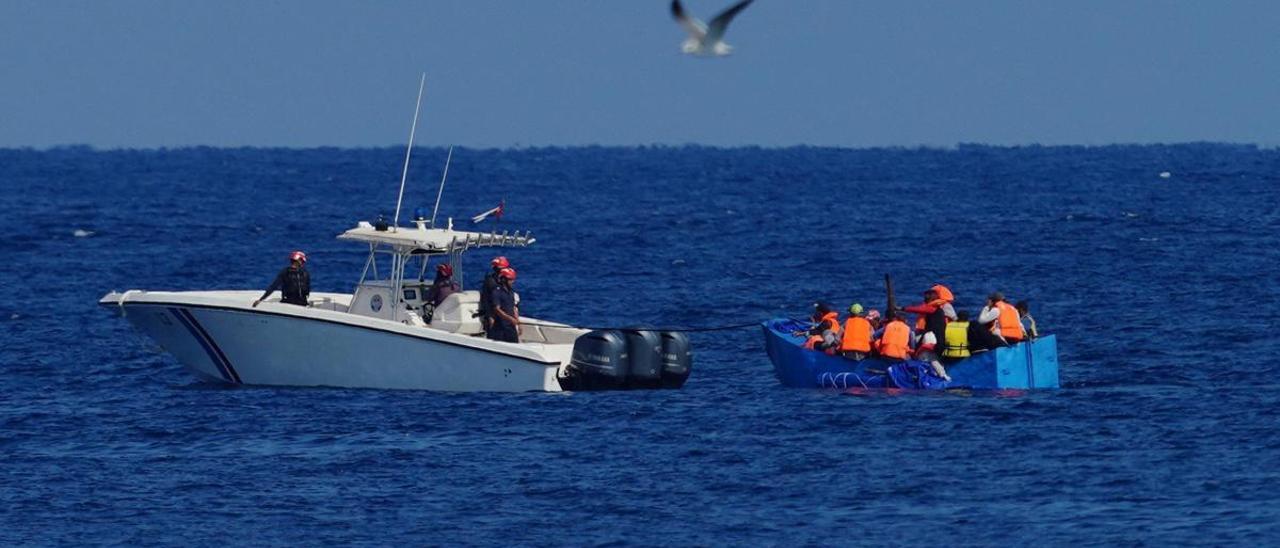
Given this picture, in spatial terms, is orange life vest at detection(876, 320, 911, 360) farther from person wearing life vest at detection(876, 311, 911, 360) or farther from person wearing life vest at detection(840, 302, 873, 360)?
person wearing life vest at detection(840, 302, 873, 360)

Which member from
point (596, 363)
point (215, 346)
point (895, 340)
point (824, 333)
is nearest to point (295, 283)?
point (215, 346)

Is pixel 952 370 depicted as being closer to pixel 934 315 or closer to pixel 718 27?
pixel 934 315

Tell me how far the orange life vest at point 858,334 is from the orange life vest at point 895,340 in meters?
0.22

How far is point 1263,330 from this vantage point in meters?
41.2

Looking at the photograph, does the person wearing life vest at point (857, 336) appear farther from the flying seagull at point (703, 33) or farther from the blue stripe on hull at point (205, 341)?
the flying seagull at point (703, 33)

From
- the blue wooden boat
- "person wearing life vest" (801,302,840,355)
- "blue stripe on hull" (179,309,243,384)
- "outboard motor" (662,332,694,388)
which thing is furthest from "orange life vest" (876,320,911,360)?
"blue stripe on hull" (179,309,243,384)

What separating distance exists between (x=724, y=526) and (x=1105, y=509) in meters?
4.11

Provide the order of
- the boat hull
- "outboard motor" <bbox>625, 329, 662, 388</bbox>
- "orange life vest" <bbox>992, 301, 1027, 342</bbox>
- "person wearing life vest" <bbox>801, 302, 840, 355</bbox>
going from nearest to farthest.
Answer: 1. the boat hull
2. "outboard motor" <bbox>625, 329, 662, 388</bbox>
3. "orange life vest" <bbox>992, 301, 1027, 342</bbox>
4. "person wearing life vest" <bbox>801, 302, 840, 355</bbox>

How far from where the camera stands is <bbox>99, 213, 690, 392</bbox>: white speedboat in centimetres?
3166

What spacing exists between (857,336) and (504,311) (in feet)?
16.5

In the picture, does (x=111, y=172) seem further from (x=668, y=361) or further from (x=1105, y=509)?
(x=1105, y=509)

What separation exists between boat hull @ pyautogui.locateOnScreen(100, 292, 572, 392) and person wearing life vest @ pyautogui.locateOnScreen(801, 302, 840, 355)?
11.8ft

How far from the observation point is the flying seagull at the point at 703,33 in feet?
62.3

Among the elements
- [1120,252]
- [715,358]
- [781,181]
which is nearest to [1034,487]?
[715,358]
